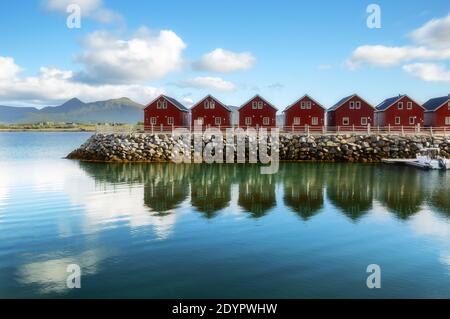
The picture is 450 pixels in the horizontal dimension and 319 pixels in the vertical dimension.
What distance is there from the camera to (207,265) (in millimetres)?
14492

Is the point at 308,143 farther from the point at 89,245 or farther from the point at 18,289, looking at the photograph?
the point at 18,289

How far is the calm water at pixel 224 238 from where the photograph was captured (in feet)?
42.1

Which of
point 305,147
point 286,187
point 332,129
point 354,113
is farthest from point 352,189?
point 354,113

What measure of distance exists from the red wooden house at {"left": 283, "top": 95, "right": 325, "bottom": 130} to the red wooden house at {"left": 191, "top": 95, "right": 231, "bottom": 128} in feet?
31.8

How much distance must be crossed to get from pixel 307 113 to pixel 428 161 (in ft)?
63.1

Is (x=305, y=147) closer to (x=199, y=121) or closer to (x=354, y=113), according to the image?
(x=354, y=113)

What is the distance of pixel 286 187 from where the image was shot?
32531 mm

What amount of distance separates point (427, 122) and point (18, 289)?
6495 centimetres

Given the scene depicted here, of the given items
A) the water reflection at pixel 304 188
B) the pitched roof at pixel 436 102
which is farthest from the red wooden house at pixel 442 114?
the water reflection at pixel 304 188

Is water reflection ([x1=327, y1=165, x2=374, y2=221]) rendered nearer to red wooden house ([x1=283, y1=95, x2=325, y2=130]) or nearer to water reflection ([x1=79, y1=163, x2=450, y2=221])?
water reflection ([x1=79, y1=163, x2=450, y2=221])

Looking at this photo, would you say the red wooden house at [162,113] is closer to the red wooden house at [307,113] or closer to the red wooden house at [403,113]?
the red wooden house at [307,113]

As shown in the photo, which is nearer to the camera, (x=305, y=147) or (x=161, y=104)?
(x=305, y=147)

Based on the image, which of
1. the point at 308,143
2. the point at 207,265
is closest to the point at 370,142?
the point at 308,143

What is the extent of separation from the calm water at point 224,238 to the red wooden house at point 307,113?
26.7 meters
